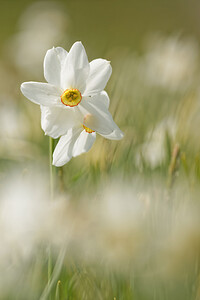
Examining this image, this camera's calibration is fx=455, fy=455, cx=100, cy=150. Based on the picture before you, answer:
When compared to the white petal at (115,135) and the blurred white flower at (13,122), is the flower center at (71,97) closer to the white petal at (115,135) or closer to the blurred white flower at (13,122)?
the white petal at (115,135)

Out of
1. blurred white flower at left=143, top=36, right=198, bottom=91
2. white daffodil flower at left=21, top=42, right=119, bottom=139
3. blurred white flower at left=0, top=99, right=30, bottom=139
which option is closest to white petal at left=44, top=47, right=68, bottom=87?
white daffodil flower at left=21, top=42, right=119, bottom=139

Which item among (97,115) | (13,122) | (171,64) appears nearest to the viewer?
(97,115)

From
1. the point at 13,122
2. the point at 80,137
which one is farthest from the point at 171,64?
the point at 80,137

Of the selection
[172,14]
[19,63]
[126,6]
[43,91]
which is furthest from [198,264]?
[126,6]

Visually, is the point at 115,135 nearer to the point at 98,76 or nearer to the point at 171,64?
the point at 98,76

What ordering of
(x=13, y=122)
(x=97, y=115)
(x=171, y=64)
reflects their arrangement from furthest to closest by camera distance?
(x=171, y=64) → (x=13, y=122) → (x=97, y=115)

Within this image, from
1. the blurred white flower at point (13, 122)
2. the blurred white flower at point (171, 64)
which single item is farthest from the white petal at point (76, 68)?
the blurred white flower at point (171, 64)
